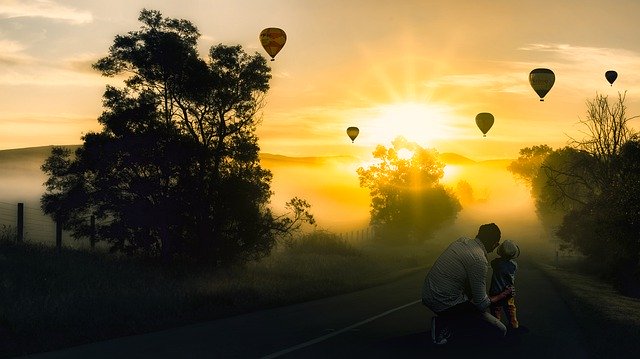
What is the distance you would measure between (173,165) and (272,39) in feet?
41.0

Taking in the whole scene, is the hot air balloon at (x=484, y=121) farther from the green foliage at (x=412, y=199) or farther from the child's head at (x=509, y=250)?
the child's head at (x=509, y=250)

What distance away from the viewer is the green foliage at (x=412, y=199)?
7462cm

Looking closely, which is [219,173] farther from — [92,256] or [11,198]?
[11,198]

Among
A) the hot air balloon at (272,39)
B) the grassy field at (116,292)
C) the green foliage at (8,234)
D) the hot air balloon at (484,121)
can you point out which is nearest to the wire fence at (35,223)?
the hot air balloon at (272,39)

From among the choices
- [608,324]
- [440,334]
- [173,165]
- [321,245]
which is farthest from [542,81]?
[440,334]

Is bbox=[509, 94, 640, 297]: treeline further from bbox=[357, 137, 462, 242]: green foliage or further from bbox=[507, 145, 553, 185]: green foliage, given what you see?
bbox=[507, 145, 553, 185]: green foliage

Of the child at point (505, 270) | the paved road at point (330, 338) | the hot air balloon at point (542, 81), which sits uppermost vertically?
the hot air balloon at point (542, 81)

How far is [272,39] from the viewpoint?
40.2 m

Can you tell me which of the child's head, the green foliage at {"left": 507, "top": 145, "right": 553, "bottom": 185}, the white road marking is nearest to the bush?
the white road marking

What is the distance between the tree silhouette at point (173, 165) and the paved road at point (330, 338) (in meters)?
11.1

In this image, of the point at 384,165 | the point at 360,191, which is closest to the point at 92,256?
the point at 384,165

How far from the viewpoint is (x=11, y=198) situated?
83.6 metres

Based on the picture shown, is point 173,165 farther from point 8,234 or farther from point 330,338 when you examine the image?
point 330,338

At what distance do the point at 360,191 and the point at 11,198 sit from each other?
361 feet
